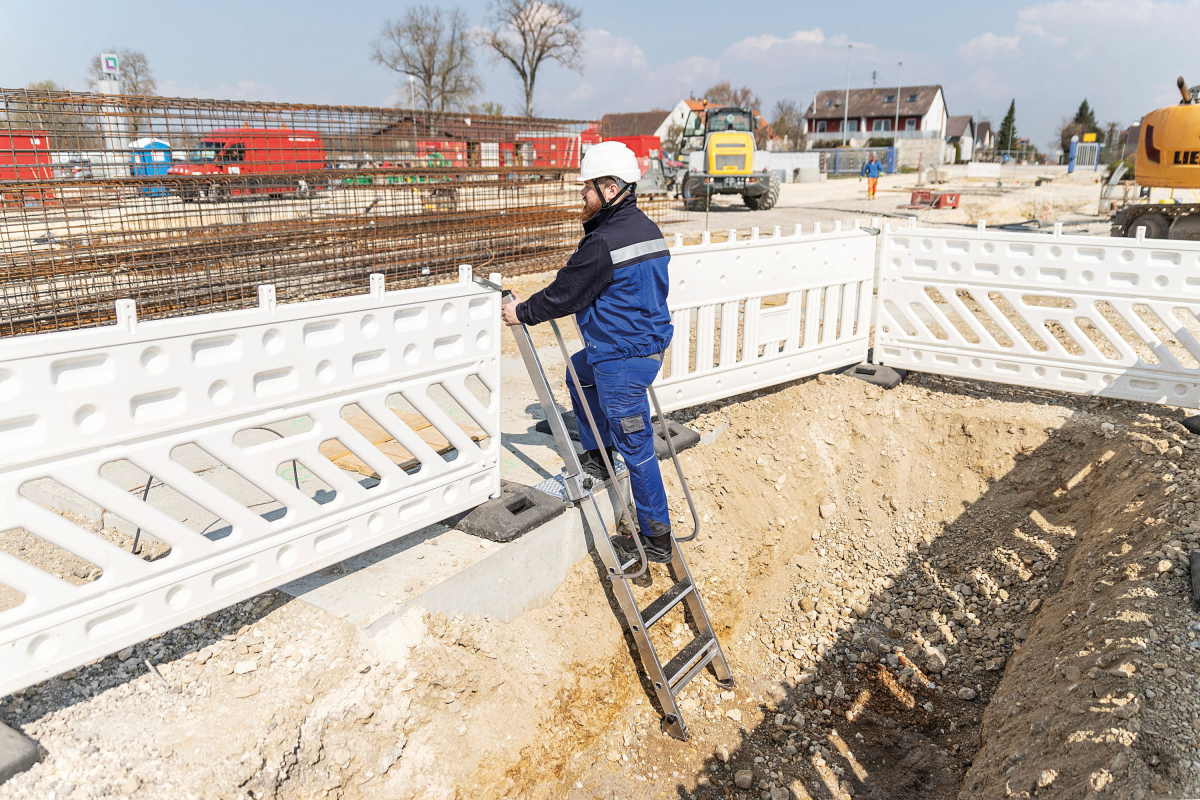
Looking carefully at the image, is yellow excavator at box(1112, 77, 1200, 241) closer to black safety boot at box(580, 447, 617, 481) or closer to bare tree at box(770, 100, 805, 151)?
black safety boot at box(580, 447, 617, 481)

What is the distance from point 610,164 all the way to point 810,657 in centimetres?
328

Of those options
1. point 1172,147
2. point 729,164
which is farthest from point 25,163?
point 729,164

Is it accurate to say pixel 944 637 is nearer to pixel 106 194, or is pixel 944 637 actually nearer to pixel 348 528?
pixel 348 528

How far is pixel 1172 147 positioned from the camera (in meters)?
11.2

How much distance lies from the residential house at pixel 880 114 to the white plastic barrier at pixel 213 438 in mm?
89156

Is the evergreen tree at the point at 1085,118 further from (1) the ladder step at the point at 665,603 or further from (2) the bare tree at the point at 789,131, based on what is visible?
(1) the ladder step at the point at 665,603

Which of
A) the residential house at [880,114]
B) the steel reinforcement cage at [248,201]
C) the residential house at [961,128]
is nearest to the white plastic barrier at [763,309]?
the steel reinforcement cage at [248,201]

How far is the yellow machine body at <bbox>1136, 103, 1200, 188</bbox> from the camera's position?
35.8 feet

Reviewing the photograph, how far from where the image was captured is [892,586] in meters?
5.68

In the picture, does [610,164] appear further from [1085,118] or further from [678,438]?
[1085,118]

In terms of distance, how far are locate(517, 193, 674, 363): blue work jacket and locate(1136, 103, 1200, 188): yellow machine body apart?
10.7m

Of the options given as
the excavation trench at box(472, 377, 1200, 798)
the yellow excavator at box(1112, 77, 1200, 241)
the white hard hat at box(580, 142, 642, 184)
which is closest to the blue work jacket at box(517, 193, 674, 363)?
the white hard hat at box(580, 142, 642, 184)

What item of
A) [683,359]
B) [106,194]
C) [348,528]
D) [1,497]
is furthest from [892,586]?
[106,194]

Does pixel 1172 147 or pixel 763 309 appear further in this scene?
pixel 1172 147
